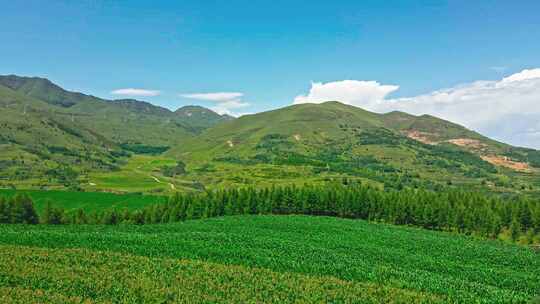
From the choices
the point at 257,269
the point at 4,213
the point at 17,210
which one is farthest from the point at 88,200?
the point at 257,269

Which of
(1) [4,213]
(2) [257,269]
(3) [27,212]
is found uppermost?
(2) [257,269]

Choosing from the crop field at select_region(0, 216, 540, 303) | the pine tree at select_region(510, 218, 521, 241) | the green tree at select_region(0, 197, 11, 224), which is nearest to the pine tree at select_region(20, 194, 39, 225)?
the green tree at select_region(0, 197, 11, 224)

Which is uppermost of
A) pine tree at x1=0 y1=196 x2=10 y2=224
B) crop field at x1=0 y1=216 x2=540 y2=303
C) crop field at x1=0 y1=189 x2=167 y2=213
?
crop field at x1=0 y1=216 x2=540 y2=303

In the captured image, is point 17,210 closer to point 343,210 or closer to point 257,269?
point 257,269

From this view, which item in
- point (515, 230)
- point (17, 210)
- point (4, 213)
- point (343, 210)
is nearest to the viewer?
point (4, 213)

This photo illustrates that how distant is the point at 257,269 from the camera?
50312mm

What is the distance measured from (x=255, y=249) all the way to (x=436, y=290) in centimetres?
2796

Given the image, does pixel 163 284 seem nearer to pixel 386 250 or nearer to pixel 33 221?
pixel 386 250

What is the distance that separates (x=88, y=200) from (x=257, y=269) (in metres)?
142

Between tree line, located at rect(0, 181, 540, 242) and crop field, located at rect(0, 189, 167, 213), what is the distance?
118ft

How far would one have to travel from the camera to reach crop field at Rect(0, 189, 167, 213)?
154 metres

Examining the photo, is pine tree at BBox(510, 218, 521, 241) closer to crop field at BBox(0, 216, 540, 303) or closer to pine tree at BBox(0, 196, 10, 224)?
crop field at BBox(0, 216, 540, 303)

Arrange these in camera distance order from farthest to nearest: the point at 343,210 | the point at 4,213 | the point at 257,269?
1. the point at 343,210
2. the point at 4,213
3. the point at 257,269

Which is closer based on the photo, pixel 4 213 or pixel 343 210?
pixel 4 213
